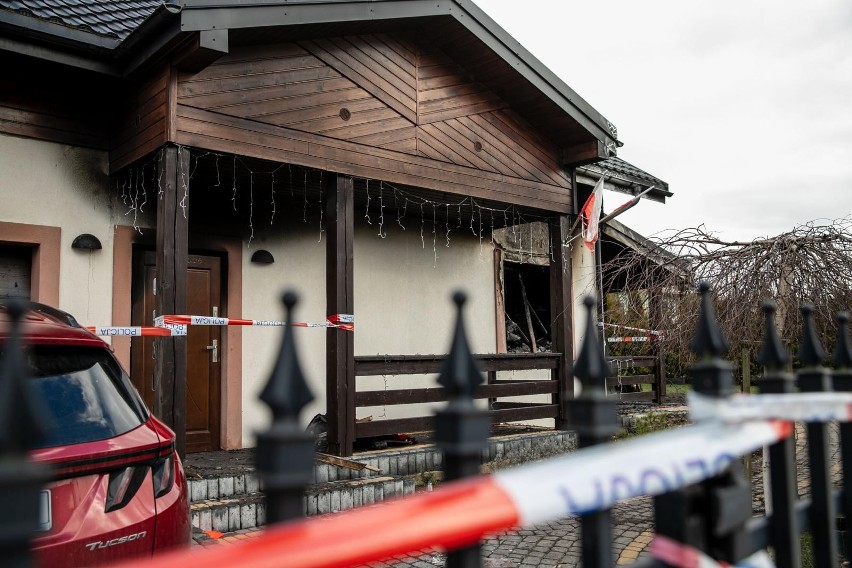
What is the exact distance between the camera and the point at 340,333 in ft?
22.3

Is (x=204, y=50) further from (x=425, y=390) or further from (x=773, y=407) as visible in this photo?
(x=773, y=407)

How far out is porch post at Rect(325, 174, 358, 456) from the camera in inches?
267

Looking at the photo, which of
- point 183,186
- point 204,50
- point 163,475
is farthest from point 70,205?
point 163,475

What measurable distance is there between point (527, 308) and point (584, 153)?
4008mm

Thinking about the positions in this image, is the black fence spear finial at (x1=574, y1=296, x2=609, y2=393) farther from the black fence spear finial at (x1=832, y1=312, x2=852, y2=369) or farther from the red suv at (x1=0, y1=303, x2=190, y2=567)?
the red suv at (x1=0, y1=303, x2=190, y2=567)

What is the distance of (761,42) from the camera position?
13.7 meters

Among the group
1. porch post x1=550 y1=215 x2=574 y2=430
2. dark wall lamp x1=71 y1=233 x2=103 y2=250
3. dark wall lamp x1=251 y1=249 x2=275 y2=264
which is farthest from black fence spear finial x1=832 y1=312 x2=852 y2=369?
dark wall lamp x1=251 y1=249 x2=275 y2=264

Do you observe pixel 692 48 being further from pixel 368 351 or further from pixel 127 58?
pixel 127 58

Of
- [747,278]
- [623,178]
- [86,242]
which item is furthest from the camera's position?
[623,178]

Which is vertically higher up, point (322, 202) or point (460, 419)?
point (322, 202)

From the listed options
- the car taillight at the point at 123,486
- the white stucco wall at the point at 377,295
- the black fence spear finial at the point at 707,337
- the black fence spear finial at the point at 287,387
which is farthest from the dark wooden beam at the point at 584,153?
the black fence spear finial at the point at 287,387

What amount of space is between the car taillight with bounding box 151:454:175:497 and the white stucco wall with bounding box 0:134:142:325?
445 centimetres

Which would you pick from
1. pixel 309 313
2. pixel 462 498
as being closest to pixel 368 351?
pixel 309 313

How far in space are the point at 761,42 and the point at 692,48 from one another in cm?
288
